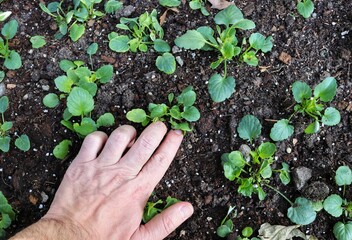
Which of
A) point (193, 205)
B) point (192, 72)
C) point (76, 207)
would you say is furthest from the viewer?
point (192, 72)

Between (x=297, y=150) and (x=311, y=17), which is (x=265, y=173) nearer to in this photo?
(x=297, y=150)

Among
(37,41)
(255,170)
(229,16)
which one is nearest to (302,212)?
(255,170)

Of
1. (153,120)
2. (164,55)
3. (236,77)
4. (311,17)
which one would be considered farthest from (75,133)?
(311,17)

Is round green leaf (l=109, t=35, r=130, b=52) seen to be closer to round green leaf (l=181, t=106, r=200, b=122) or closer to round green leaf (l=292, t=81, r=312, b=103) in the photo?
round green leaf (l=181, t=106, r=200, b=122)

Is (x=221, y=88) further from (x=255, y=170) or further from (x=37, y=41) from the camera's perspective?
(x=37, y=41)

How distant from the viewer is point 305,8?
2.14m

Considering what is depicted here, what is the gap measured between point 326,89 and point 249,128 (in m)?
0.34

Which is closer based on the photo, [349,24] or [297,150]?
[297,150]

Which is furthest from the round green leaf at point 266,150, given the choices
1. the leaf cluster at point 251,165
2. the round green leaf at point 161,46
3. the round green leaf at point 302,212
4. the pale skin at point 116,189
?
the round green leaf at point 161,46

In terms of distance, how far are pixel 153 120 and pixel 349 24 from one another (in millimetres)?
985

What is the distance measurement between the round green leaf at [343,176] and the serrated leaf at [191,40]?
0.75 m

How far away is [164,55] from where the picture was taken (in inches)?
81.9

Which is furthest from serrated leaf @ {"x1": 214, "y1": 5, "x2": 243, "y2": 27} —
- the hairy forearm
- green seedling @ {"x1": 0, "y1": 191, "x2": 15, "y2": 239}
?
green seedling @ {"x1": 0, "y1": 191, "x2": 15, "y2": 239}

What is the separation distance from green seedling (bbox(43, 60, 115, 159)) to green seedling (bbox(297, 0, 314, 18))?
0.88 m
